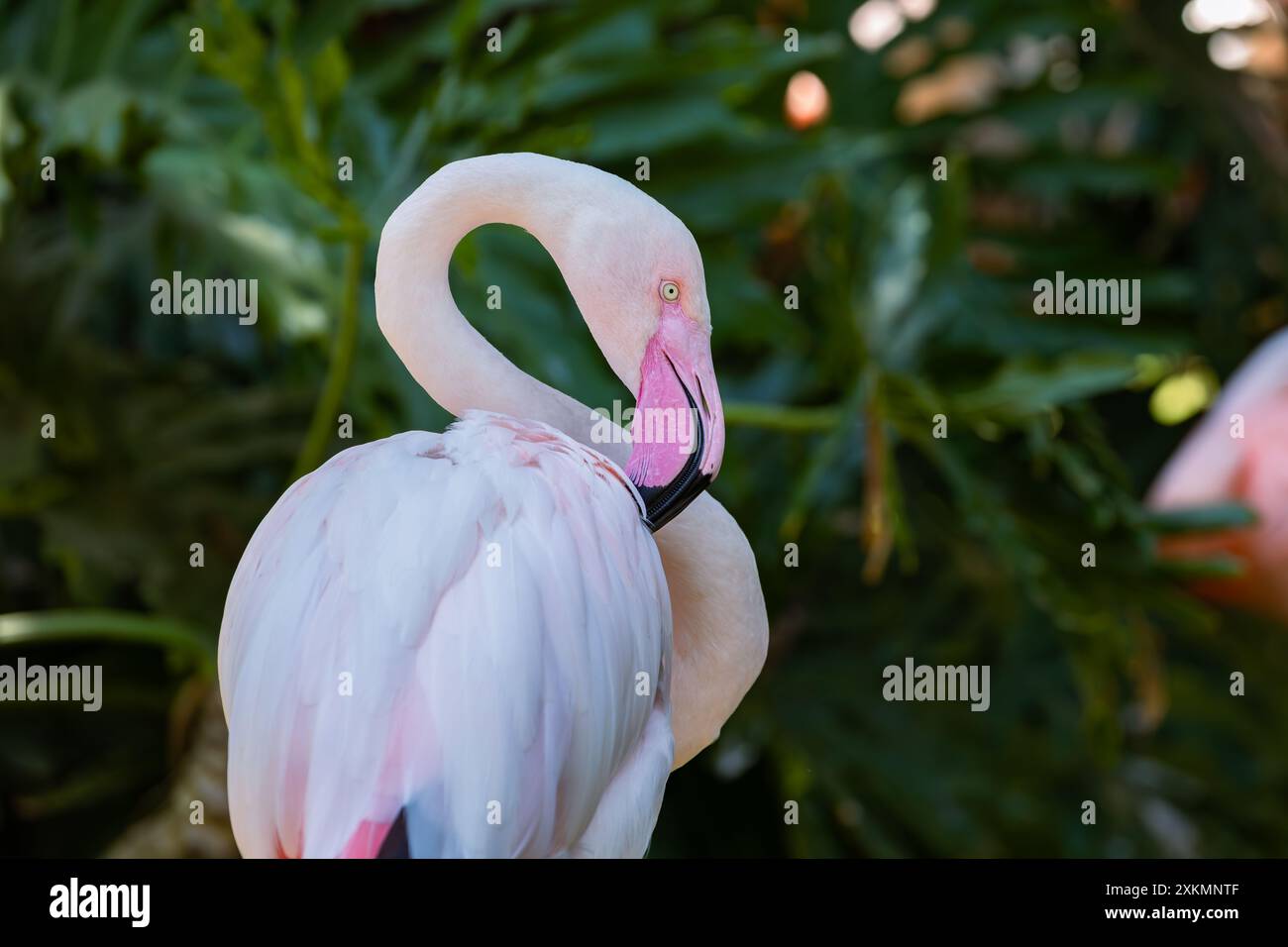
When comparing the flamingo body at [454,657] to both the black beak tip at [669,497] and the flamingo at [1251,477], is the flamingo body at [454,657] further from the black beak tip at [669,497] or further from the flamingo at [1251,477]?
the flamingo at [1251,477]

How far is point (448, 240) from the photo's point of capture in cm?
88

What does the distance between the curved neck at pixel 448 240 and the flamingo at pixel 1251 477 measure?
1581 millimetres

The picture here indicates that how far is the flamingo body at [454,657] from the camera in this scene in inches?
31.3

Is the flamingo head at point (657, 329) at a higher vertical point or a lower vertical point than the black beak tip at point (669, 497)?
higher

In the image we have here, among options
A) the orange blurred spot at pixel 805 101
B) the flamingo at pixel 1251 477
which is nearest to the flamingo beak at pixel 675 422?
the flamingo at pixel 1251 477

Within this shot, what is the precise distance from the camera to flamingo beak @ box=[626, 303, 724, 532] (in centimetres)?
84

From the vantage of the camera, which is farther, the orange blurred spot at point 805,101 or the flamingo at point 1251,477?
the orange blurred spot at point 805,101

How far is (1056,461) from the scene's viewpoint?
1449 millimetres

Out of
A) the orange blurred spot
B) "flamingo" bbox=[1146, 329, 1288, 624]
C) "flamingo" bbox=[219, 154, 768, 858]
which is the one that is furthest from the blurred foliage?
"flamingo" bbox=[219, 154, 768, 858]

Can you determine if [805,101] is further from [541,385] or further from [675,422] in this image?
[675,422]

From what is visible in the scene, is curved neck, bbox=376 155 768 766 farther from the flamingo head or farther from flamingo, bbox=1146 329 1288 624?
flamingo, bbox=1146 329 1288 624

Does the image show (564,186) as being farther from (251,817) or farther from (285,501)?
(251,817)
